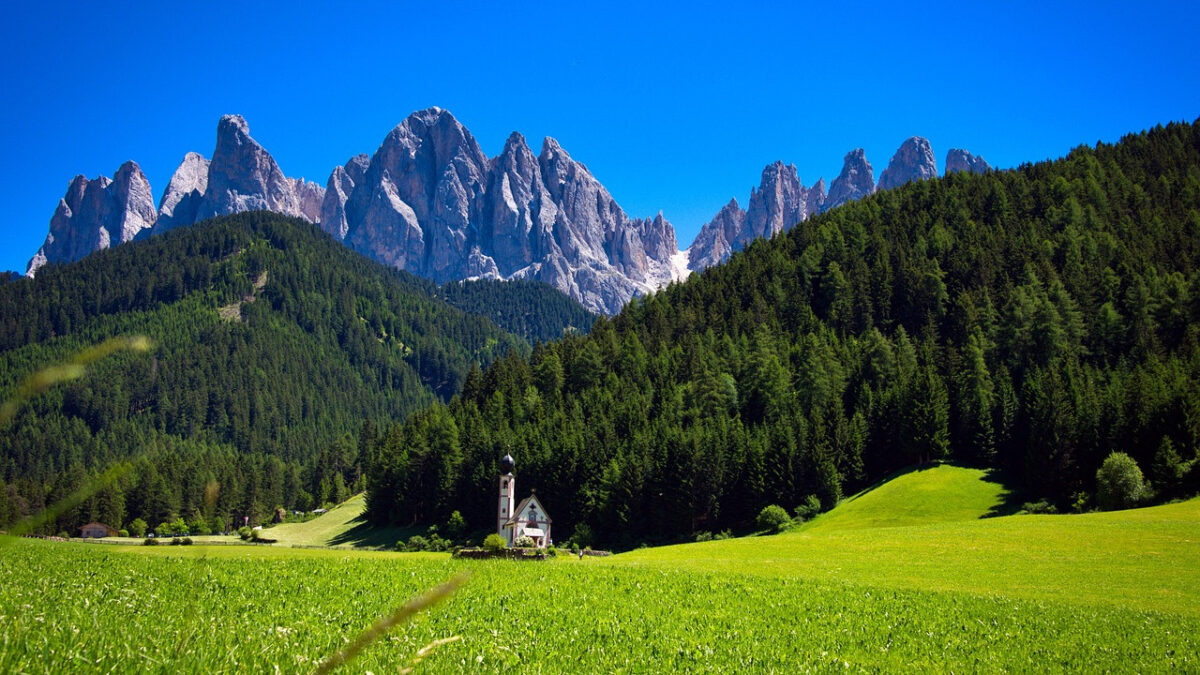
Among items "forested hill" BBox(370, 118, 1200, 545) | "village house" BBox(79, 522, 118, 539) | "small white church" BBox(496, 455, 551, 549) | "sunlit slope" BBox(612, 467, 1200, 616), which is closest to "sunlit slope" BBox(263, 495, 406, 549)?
"forested hill" BBox(370, 118, 1200, 545)

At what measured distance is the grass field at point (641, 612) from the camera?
5738 millimetres

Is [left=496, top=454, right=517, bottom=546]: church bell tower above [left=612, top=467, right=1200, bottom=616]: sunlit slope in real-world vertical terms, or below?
above

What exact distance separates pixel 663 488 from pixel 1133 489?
39.7 metres

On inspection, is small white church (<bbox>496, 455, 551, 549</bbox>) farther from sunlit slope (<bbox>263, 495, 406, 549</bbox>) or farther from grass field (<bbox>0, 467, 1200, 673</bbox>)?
grass field (<bbox>0, 467, 1200, 673</bbox>)

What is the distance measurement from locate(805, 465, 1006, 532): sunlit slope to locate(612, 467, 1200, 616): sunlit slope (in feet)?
5.60

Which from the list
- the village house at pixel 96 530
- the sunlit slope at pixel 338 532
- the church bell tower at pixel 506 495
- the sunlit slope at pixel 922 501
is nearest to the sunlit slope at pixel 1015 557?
the sunlit slope at pixel 922 501

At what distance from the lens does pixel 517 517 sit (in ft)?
246

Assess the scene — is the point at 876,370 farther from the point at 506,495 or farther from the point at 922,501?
the point at 506,495

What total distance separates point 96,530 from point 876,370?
103 metres

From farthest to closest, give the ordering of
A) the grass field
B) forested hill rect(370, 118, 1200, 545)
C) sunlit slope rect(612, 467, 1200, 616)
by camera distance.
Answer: forested hill rect(370, 118, 1200, 545)
sunlit slope rect(612, 467, 1200, 616)
the grass field

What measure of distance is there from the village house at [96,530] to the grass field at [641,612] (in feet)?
260

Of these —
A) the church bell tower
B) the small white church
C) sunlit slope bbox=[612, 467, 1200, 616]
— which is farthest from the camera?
the church bell tower

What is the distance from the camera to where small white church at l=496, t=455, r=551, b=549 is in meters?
73.5

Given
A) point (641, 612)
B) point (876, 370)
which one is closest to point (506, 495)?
point (876, 370)
